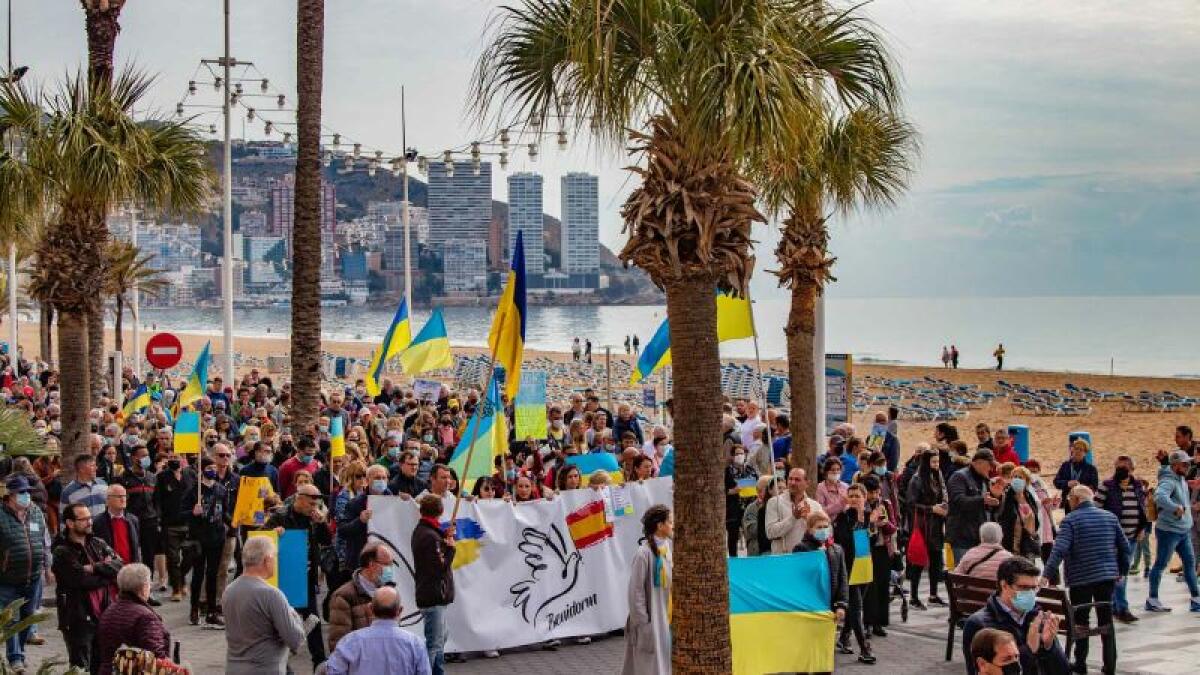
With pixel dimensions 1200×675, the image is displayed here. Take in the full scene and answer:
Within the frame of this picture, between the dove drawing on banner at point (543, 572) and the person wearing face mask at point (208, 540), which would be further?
the person wearing face mask at point (208, 540)

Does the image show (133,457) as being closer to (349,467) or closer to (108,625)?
(349,467)

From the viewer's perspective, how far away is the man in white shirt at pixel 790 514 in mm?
11914

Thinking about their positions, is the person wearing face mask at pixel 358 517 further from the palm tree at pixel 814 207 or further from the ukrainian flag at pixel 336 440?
the palm tree at pixel 814 207

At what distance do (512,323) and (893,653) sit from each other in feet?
15.0

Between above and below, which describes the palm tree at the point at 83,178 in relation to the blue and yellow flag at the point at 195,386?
above

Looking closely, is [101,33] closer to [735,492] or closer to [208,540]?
[208,540]

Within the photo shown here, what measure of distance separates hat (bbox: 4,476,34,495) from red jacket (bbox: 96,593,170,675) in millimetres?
3640

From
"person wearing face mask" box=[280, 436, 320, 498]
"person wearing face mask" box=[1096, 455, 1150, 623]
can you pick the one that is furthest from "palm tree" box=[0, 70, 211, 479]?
"person wearing face mask" box=[1096, 455, 1150, 623]

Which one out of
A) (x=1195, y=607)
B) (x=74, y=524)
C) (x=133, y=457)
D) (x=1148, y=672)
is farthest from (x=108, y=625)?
(x=1195, y=607)

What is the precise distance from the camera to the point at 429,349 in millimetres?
21156

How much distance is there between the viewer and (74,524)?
1061 cm

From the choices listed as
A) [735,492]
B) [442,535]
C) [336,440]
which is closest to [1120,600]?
[735,492]

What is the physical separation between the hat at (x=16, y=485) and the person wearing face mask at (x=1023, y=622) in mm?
7685

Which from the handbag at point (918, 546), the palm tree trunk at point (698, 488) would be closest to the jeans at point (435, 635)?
the palm tree trunk at point (698, 488)
